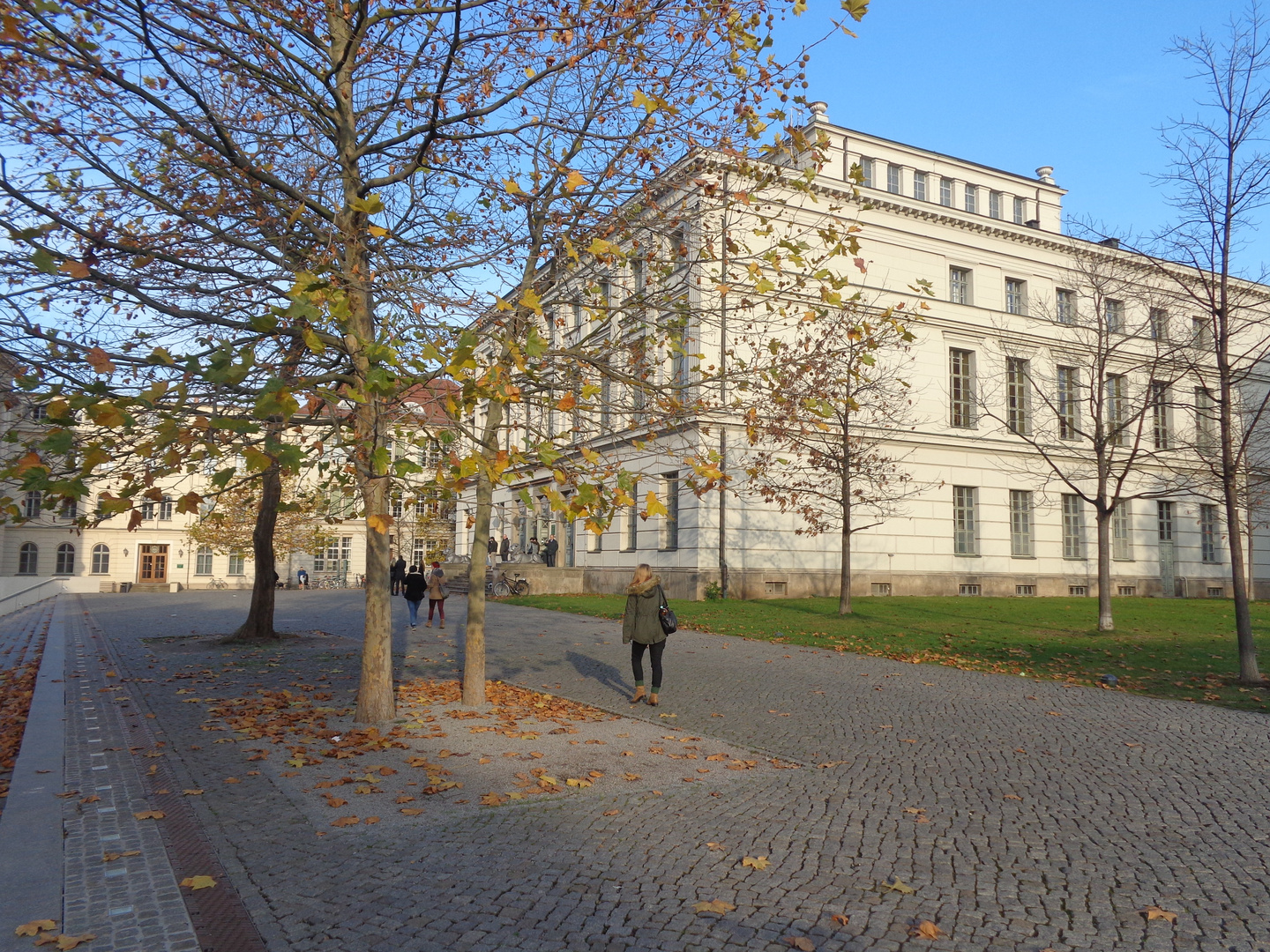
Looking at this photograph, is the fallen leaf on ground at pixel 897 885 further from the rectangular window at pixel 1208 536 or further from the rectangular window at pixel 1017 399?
the rectangular window at pixel 1208 536

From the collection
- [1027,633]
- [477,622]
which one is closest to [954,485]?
[1027,633]

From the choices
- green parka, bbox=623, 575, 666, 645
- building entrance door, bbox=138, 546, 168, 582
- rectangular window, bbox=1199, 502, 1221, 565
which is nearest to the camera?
green parka, bbox=623, 575, 666, 645

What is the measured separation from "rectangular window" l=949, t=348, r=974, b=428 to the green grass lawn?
23.4 feet

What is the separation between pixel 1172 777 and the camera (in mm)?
7625

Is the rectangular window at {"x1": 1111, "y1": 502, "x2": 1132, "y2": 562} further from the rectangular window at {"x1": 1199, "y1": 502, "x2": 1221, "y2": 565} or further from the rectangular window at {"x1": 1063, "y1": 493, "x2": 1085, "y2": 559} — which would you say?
the rectangular window at {"x1": 1199, "y1": 502, "x2": 1221, "y2": 565}

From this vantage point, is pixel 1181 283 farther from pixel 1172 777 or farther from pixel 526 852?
pixel 526 852

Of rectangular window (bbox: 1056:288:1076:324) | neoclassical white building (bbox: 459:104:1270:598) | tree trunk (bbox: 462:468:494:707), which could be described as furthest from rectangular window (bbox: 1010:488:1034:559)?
tree trunk (bbox: 462:468:494:707)

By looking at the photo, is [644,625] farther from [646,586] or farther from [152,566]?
[152,566]

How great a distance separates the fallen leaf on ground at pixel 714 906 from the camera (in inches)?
186

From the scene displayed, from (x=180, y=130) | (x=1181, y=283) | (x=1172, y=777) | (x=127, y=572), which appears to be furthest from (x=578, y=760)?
(x=127, y=572)

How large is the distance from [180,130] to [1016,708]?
10.5 m

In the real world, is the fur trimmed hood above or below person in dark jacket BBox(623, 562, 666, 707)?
above

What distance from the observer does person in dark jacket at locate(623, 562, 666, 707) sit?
36.6 feet

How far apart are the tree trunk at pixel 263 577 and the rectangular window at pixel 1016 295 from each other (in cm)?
2765
